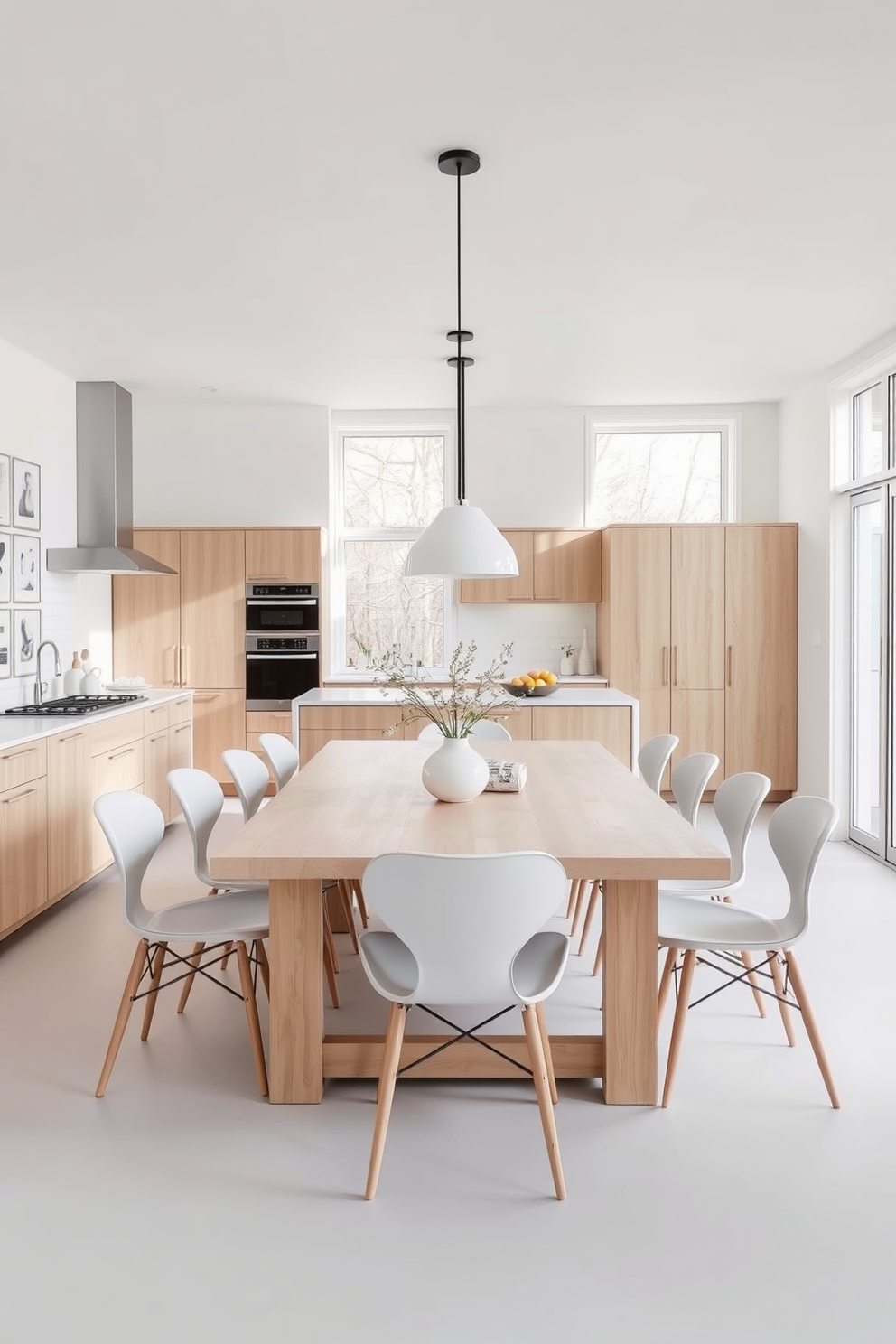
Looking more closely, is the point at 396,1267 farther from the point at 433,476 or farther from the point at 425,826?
the point at 433,476

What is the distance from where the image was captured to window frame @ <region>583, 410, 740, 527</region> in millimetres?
7367

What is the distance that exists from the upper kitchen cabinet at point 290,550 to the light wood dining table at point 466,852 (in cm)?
406

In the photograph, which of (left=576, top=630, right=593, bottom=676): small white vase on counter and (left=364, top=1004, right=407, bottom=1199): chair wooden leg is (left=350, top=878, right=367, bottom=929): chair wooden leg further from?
(left=576, top=630, right=593, bottom=676): small white vase on counter

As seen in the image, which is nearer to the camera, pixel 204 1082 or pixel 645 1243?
pixel 645 1243

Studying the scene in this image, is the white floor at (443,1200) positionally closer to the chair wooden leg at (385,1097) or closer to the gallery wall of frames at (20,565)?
the chair wooden leg at (385,1097)

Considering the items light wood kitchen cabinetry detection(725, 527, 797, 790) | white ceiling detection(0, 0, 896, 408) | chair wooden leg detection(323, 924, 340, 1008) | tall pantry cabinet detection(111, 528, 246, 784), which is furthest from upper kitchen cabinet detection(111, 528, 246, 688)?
chair wooden leg detection(323, 924, 340, 1008)

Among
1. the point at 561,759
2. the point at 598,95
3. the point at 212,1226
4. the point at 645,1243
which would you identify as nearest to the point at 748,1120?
the point at 645,1243

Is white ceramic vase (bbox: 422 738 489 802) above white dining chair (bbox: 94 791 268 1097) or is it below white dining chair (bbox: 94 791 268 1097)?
above

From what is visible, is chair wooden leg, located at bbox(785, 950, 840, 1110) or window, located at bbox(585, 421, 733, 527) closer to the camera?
chair wooden leg, located at bbox(785, 950, 840, 1110)

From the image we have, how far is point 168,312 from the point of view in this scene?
498 centimetres

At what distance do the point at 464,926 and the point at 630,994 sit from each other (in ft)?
2.53

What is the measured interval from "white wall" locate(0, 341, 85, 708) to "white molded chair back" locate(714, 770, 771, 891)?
148 inches

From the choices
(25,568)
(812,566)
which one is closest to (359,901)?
(25,568)

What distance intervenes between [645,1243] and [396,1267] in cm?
53
